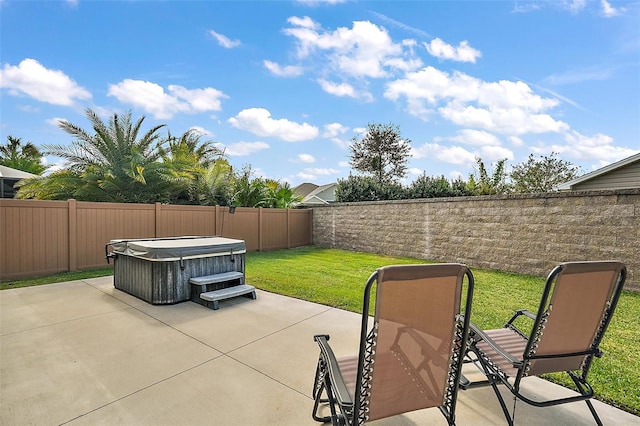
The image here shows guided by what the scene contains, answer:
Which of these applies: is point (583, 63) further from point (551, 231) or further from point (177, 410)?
point (177, 410)

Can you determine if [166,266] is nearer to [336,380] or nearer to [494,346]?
A: [336,380]

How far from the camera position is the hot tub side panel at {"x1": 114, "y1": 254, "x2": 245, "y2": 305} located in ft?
15.2

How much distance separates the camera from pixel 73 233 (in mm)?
7141

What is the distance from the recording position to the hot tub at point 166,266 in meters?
4.62

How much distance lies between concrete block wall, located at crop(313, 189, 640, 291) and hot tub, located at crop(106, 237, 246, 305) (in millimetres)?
6563

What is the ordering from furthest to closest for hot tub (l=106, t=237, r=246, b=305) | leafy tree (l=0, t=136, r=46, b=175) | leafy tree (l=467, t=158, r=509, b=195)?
leafy tree (l=467, t=158, r=509, b=195) → leafy tree (l=0, t=136, r=46, b=175) → hot tub (l=106, t=237, r=246, b=305)

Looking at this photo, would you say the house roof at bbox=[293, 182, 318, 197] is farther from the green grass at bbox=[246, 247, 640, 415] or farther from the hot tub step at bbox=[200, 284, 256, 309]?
the hot tub step at bbox=[200, 284, 256, 309]

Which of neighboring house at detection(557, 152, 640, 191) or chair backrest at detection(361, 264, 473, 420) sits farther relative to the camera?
neighboring house at detection(557, 152, 640, 191)

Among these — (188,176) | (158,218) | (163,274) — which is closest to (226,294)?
(163,274)

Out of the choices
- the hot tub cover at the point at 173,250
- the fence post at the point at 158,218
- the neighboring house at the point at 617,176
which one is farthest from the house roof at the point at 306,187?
the hot tub cover at the point at 173,250

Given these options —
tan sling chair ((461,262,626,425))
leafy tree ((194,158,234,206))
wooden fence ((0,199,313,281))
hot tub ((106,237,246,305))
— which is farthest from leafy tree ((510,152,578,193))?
tan sling chair ((461,262,626,425))

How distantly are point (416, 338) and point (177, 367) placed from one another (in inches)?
91.5

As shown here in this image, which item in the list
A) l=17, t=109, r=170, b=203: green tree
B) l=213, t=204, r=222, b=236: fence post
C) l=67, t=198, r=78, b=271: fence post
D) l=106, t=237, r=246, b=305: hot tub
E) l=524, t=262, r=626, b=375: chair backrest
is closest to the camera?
l=524, t=262, r=626, b=375: chair backrest

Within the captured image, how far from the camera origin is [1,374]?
2.63 meters
